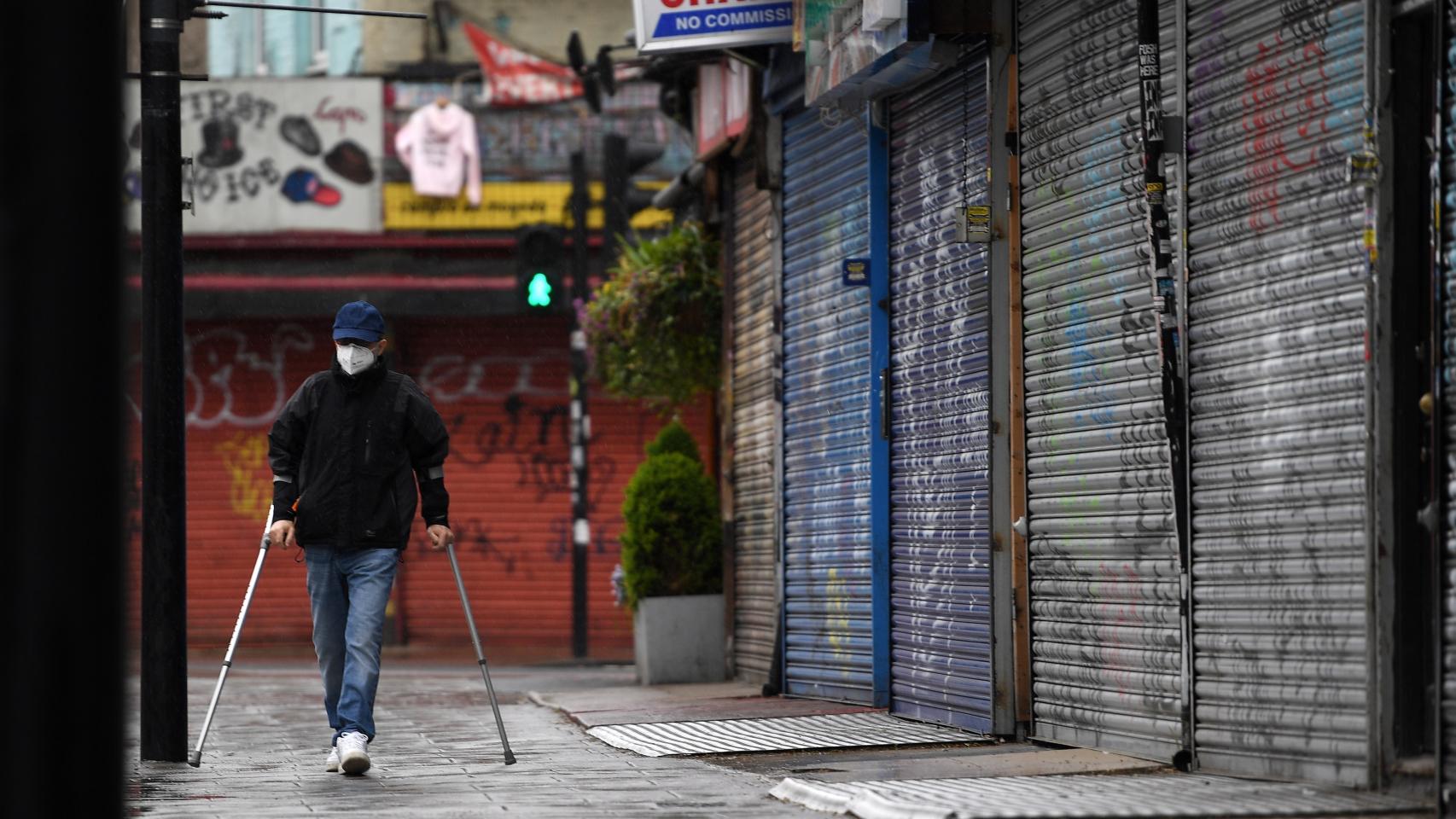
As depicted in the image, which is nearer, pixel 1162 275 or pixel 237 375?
pixel 1162 275

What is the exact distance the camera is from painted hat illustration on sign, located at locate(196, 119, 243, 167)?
22281mm

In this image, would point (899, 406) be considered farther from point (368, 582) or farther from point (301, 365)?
point (301, 365)

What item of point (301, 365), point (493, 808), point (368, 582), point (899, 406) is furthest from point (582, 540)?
point (493, 808)

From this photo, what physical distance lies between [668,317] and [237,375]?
9.36 meters

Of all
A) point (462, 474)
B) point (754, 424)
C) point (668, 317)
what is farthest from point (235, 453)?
point (754, 424)

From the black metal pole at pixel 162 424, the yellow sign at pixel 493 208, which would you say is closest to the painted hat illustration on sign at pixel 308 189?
the yellow sign at pixel 493 208

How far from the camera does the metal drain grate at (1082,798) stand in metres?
6.20

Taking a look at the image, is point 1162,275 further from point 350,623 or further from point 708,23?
point 708,23

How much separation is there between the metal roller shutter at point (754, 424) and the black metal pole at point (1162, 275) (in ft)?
17.8

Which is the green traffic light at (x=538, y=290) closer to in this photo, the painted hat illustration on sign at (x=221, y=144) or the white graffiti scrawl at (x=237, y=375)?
the painted hat illustration on sign at (x=221, y=144)

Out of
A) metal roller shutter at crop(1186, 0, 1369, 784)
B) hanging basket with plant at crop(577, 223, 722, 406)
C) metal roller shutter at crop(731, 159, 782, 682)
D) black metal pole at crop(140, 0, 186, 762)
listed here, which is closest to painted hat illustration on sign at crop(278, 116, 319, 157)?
hanging basket with plant at crop(577, 223, 722, 406)

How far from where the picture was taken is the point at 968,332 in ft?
32.8

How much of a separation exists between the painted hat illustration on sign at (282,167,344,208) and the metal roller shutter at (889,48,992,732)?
11898 mm

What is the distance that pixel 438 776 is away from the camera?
8688 mm
